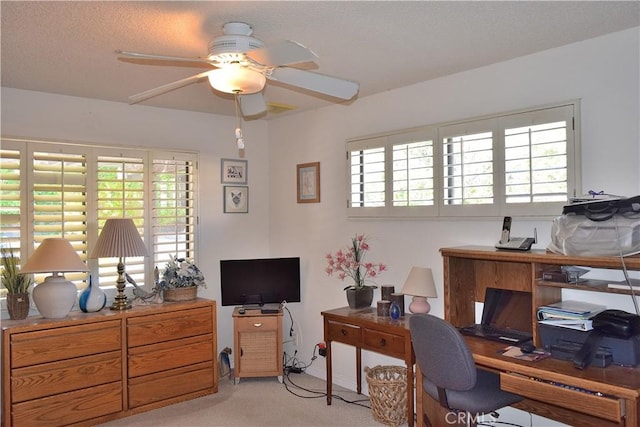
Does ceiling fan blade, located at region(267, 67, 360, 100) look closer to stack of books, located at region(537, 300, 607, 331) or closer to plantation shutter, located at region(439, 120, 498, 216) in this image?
plantation shutter, located at region(439, 120, 498, 216)

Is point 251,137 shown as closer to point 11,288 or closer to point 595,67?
point 11,288

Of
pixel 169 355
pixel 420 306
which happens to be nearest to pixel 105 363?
pixel 169 355

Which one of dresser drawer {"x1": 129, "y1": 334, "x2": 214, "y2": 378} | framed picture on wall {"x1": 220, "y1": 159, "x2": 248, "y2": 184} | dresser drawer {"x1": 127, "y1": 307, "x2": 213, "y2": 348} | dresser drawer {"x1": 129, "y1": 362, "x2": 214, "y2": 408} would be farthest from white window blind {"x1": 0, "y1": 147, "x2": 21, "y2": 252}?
framed picture on wall {"x1": 220, "y1": 159, "x2": 248, "y2": 184}

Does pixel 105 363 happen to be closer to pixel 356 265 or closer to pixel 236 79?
pixel 356 265

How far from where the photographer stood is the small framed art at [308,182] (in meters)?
4.28

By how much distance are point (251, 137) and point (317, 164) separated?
0.86m

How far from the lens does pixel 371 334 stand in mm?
3258

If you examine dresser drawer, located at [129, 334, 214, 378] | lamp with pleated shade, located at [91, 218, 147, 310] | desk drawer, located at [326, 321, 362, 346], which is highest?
lamp with pleated shade, located at [91, 218, 147, 310]

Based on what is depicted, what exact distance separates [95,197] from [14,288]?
2.89 ft

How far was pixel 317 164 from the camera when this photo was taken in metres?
4.28

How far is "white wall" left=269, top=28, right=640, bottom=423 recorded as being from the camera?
8.34 ft

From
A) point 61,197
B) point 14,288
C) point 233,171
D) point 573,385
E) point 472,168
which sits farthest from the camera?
point 233,171

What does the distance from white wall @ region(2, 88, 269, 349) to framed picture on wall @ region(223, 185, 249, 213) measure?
5cm

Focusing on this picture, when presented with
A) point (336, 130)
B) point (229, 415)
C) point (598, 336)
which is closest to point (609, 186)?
point (598, 336)
